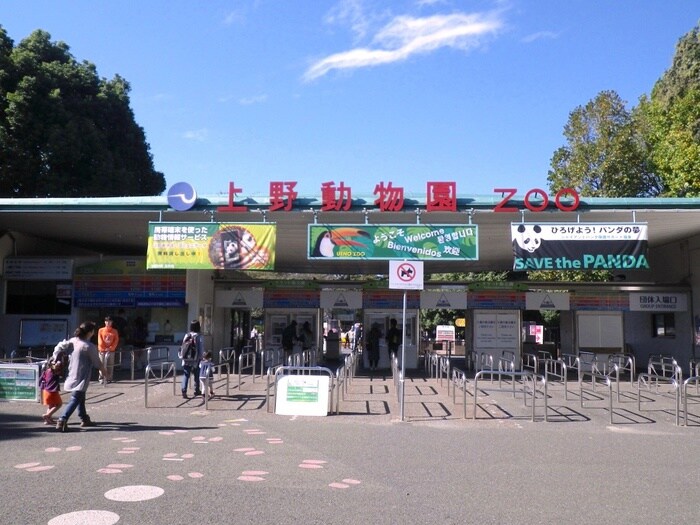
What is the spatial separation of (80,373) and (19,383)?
3548 millimetres

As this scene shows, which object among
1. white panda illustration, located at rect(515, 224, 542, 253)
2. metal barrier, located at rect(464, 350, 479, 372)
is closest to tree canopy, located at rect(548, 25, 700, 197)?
metal barrier, located at rect(464, 350, 479, 372)

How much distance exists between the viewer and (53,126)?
28.1m

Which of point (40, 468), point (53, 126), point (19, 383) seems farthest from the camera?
point (53, 126)

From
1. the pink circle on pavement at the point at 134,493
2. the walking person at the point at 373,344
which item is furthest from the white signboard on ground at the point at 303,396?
the walking person at the point at 373,344

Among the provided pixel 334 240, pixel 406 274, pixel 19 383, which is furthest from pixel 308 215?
pixel 19 383

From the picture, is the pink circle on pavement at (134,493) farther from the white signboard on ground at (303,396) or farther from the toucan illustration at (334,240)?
the toucan illustration at (334,240)

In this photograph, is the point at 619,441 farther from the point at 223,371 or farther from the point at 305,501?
the point at 223,371

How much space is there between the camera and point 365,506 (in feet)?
20.2

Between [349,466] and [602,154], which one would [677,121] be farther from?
[349,466]

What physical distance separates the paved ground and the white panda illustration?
15.6ft

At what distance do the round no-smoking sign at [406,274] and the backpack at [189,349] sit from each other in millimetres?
4662

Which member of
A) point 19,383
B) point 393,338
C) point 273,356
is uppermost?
point 393,338

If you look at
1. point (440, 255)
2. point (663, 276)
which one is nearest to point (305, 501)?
point (440, 255)

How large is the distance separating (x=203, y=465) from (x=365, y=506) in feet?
7.91
